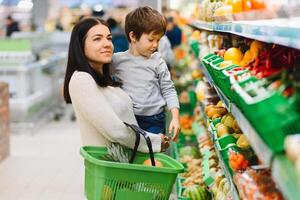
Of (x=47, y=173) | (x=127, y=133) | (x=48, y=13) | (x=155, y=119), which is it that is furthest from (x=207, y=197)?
(x=48, y=13)

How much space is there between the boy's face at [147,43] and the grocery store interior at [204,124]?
37 cm

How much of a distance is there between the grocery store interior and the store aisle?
0.5 inches

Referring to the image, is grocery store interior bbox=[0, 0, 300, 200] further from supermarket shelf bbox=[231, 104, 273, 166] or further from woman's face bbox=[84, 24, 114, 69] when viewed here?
woman's face bbox=[84, 24, 114, 69]

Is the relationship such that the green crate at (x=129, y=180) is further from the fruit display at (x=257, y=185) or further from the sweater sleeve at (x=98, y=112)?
the fruit display at (x=257, y=185)

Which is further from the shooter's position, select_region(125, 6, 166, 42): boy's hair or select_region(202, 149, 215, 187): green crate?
select_region(202, 149, 215, 187): green crate

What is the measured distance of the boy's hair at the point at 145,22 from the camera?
3752 millimetres

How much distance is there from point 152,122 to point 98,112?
0.81 m

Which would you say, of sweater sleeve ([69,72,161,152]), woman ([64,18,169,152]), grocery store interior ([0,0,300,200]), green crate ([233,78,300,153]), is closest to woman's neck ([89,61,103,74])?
woman ([64,18,169,152])

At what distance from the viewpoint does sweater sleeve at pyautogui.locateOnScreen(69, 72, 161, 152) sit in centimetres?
325

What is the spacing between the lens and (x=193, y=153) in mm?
6441

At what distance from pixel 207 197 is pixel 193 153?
5.11 feet

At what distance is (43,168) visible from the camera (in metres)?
7.00

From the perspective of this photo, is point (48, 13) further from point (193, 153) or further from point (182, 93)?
point (193, 153)

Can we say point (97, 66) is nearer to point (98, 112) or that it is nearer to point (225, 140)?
point (98, 112)
